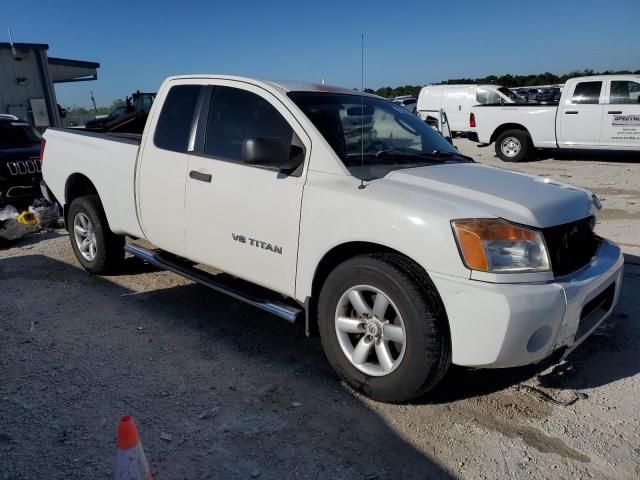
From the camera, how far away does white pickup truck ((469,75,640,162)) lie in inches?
467

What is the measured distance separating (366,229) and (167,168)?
1.90 m

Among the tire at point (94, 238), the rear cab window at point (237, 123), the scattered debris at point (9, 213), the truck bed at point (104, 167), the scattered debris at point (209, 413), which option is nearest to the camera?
the scattered debris at point (209, 413)

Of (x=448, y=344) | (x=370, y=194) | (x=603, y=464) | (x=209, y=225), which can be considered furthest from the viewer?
(x=209, y=225)

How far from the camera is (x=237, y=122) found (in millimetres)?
3754

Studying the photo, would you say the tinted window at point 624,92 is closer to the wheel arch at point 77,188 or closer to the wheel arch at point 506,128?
the wheel arch at point 506,128

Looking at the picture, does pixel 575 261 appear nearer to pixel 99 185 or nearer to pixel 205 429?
pixel 205 429

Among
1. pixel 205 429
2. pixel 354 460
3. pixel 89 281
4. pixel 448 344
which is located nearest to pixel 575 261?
pixel 448 344

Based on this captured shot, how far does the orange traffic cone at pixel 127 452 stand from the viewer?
1938 millimetres

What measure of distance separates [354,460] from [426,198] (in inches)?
53.7

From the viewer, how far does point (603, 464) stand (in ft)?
8.20

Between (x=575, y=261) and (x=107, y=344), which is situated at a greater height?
(x=575, y=261)

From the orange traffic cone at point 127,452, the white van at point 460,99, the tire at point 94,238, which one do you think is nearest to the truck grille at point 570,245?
the orange traffic cone at point 127,452

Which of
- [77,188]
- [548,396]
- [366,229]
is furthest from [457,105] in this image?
[366,229]

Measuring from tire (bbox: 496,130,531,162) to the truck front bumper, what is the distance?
455 inches
